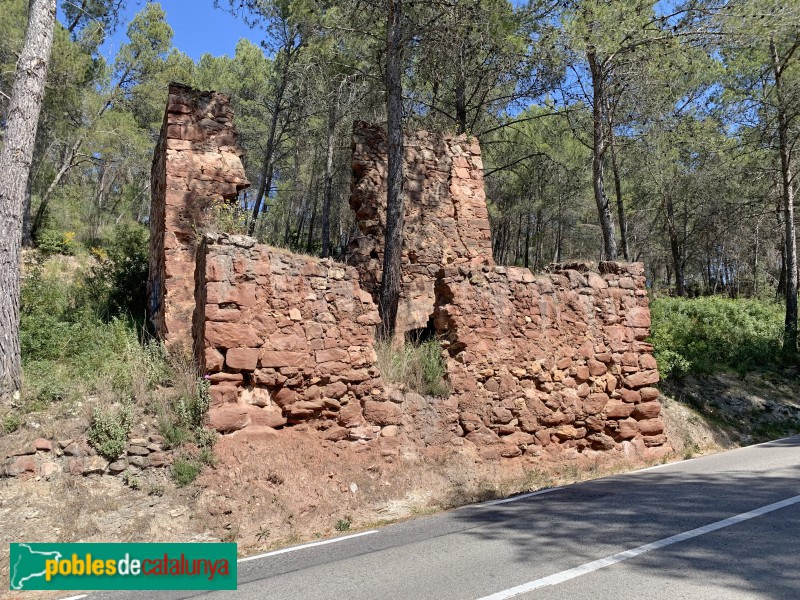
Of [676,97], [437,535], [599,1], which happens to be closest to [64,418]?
[437,535]

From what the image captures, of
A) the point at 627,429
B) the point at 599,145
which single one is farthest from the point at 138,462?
the point at 599,145

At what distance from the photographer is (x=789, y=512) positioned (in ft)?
18.3

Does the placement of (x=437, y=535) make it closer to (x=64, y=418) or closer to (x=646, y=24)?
(x=64, y=418)

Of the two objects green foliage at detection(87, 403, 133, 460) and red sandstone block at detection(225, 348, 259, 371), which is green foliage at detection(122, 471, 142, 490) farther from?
red sandstone block at detection(225, 348, 259, 371)

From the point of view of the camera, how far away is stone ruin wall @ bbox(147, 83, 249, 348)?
8.80m

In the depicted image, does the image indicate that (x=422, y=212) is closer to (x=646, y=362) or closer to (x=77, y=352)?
(x=646, y=362)

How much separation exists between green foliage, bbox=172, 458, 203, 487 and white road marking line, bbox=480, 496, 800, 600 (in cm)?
389

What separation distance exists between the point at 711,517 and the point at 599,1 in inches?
447

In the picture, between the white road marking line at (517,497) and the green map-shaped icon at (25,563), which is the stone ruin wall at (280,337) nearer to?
the white road marking line at (517,497)

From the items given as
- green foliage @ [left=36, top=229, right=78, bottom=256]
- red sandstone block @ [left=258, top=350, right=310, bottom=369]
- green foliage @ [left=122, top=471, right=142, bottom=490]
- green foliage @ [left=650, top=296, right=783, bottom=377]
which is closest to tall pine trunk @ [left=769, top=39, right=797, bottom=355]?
green foliage @ [left=650, top=296, right=783, bottom=377]

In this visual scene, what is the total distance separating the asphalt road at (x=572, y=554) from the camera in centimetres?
402

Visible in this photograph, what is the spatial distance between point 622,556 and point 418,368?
471 cm

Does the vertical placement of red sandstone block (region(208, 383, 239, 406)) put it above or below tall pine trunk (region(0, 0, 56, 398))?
below

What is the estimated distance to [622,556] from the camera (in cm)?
455
